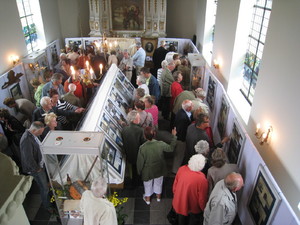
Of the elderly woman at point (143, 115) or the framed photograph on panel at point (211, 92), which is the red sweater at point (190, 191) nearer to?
the elderly woman at point (143, 115)

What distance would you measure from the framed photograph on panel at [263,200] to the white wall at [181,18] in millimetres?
12339

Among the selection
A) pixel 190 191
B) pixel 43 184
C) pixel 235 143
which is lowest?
pixel 43 184

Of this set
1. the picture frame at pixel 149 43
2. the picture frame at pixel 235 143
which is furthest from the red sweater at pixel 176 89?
the picture frame at pixel 149 43

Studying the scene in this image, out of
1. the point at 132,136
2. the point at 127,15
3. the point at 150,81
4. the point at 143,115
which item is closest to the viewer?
the point at 132,136

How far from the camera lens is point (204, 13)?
1079cm

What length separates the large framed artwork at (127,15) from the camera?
13766 millimetres

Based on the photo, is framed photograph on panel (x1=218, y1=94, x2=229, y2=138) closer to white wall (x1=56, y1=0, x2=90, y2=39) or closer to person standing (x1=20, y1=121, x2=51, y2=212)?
person standing (x1=20, y1=121, x2=51, y2=212)

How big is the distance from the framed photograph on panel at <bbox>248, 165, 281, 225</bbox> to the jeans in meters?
3.74

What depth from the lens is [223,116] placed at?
20.4ft

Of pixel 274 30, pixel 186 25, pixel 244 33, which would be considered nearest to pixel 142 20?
pixel 186 25

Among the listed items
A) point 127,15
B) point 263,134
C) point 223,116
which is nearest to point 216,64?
point 223,116

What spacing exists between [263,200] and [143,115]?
283 cm

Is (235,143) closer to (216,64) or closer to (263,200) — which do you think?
(263,200)

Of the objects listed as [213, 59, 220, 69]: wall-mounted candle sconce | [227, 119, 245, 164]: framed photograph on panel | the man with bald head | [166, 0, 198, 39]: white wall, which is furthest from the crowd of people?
[166, 0, 198, 39]: white wall
